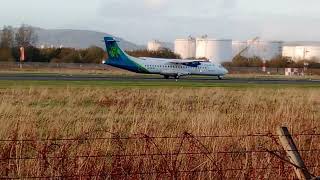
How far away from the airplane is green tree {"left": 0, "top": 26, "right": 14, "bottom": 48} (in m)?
60.9

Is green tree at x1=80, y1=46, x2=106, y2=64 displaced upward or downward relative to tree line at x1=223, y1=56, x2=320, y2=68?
upward

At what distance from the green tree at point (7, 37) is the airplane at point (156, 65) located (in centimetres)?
6091

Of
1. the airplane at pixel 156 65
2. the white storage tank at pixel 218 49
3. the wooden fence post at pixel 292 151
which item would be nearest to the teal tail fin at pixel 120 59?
the airplane at pixel 156 65

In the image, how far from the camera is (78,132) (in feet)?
49.7

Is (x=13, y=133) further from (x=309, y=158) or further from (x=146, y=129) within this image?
(x=309, y=158)

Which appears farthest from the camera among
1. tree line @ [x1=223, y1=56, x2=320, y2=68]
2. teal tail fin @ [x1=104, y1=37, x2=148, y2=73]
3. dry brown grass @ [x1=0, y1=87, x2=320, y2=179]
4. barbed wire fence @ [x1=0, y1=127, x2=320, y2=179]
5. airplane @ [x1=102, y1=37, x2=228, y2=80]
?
tree line @ [x1=223, y1=56, x2=320, y2=68]

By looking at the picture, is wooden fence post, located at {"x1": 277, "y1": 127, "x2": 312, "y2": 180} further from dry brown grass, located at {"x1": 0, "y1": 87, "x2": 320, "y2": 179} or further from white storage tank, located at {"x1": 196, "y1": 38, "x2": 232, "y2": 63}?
white storage tank, located at {"x1": 196, "y1": 38, "x2": 232, "y2": 63}

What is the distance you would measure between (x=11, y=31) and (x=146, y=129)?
15098cm

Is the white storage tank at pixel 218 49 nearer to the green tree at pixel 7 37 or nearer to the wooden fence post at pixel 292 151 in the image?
the green tree at pixel 7 37

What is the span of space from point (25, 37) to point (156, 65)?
8661cm

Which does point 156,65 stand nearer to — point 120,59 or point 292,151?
point 120,59

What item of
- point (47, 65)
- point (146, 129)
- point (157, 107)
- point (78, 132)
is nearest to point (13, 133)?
point (78, 132)

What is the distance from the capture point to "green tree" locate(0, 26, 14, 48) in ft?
468

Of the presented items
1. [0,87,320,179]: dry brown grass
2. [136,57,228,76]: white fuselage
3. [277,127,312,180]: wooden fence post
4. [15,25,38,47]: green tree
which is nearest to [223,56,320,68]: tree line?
[15,25,38,47]: green tree
